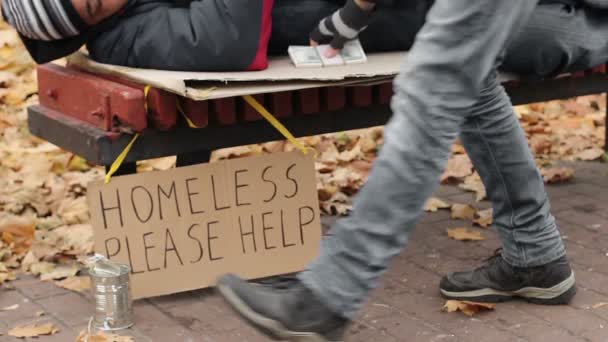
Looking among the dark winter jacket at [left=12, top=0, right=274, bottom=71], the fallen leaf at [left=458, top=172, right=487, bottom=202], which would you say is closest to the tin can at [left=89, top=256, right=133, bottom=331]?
the dark winter jacket at [left=12, top=0, right=274, bottom=71]

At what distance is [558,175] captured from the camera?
15.0ft

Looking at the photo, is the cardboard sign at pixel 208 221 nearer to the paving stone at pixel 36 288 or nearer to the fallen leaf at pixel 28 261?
the paving stone at pixel 36 288

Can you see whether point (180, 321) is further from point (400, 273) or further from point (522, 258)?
point (522, 258)

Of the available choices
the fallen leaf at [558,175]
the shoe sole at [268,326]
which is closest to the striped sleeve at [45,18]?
the shoe sole at [268,326]

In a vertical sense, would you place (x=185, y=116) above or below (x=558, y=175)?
above

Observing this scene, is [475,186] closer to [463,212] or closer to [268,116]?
[463,212]

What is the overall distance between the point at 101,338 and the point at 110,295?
0.46 ft

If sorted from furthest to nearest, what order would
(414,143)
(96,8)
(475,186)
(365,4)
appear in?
1. (475,186)
2. (365,4)
3. (96,8)
4. (414,143)

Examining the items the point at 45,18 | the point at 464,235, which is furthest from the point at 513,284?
the point at 45,18

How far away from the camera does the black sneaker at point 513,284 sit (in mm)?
3129

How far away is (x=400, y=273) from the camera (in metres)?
3.49

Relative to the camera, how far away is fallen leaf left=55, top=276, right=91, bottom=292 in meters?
3.44

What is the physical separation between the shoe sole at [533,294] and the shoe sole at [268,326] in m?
1.13

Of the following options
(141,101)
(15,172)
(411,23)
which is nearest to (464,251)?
(411,23)
